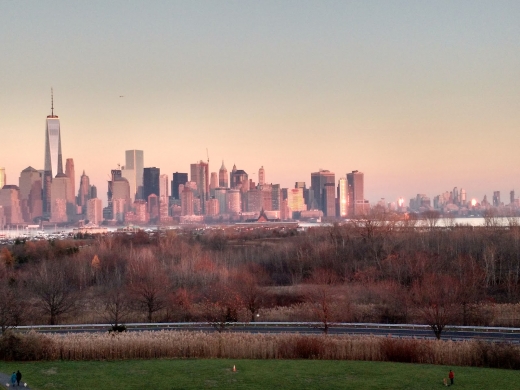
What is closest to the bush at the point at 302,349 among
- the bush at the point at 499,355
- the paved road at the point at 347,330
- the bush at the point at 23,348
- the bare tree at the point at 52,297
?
the paved road at the point at 347,330

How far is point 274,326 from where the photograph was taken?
39.2 meters

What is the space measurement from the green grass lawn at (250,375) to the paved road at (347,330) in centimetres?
789

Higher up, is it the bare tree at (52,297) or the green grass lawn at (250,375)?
the bare tree at (52,297)

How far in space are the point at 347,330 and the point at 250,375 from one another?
13022 mm

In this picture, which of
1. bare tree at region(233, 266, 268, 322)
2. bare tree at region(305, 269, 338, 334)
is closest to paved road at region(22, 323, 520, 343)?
bare tree at region(305, 269, 338, 334)

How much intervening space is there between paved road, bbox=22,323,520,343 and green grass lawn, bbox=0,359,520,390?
25.9 feet

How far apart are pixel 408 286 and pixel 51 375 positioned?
3796 centimetres

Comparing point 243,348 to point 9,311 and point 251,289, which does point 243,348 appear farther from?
point 9,311

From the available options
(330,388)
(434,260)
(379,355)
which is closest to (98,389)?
(330,388)

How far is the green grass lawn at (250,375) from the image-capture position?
24312 mm

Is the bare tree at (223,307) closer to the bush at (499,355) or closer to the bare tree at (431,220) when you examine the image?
the bush at (499,355)

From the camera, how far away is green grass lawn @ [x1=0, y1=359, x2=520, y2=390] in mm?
24312

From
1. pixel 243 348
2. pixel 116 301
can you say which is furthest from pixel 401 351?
pixel 116 301

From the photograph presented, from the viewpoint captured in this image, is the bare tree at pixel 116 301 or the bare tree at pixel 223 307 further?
the bare tree at pixel 116 301
